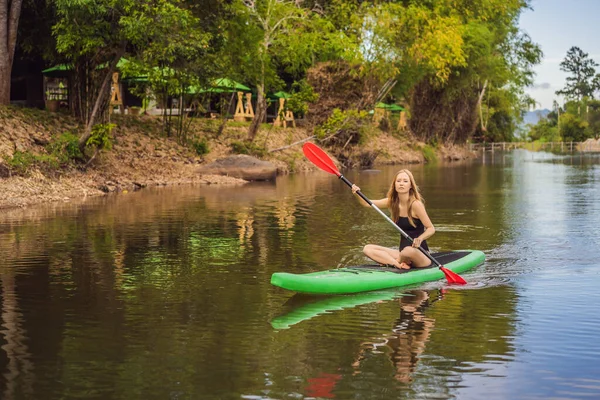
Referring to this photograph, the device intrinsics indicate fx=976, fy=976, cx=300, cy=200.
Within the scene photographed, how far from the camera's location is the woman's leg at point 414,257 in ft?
41.9

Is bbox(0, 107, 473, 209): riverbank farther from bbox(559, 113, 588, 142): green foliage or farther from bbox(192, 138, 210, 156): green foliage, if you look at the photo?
bbox(559, 113, 588, 142): green foliage

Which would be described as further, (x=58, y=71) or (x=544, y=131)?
(x=544, y=131)

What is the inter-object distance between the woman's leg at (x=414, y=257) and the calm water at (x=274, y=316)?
406 mm

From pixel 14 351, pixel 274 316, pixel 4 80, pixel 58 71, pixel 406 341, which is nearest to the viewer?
pixel 14 351

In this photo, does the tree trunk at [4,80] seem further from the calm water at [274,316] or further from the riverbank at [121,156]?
the calm water at [274,316]

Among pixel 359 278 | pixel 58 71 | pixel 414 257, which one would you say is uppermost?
pixel 58 71

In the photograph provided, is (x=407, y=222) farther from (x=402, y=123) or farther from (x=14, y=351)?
(x=402, y=123)

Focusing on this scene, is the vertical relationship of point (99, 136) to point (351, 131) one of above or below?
below

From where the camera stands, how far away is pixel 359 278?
38.8 feet

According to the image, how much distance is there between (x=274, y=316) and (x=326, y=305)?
899 mm

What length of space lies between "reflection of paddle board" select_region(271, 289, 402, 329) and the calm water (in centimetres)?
3

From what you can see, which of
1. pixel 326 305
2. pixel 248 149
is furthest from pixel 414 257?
pixel 248 149

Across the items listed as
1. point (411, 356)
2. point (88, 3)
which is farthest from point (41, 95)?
point (411, 356)

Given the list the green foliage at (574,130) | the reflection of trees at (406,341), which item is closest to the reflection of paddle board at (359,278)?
the reflection of trees at (406,341)
